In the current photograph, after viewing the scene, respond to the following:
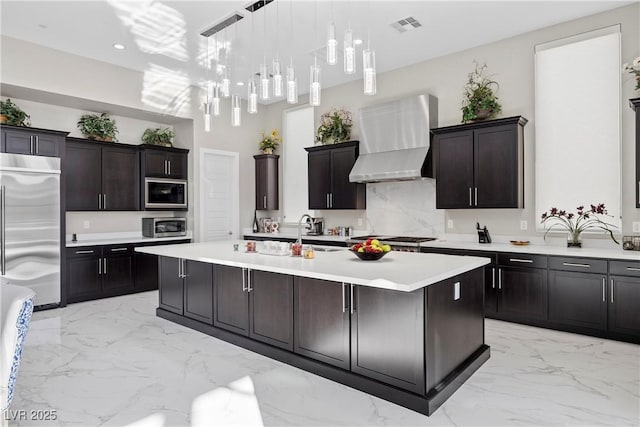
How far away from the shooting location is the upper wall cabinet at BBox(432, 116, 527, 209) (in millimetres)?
4574

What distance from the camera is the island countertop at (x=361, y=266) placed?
2.47m

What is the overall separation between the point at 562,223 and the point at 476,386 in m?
2.63

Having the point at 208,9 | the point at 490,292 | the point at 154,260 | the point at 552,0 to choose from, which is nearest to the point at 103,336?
the point at 154,260

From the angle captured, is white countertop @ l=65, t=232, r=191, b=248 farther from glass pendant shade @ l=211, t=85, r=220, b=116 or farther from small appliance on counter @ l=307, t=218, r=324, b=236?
glass pendant shade @ l=211, t=85, r=220, b=116

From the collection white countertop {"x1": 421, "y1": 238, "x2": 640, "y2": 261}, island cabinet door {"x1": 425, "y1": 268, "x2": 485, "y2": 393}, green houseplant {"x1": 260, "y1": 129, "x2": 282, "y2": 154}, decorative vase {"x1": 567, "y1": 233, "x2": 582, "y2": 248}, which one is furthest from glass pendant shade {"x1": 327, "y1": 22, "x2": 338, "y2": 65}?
Answer: green houseplant {"x1": 260, "y1": 129, "x2": 282, "y2": 154}

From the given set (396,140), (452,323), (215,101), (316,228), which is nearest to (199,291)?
(215,101)

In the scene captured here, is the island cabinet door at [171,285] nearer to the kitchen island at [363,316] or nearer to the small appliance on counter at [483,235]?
the kitchen island at [363,316]

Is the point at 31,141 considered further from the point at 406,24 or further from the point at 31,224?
the point at 406,24

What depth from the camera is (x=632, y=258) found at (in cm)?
360

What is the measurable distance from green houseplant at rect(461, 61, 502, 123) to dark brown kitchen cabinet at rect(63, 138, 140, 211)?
16.4ft

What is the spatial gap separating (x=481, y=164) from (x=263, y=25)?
3.05 meters

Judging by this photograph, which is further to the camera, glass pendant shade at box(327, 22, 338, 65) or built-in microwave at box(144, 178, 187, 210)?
built-in microwave at box(144, 178, 187, 210)

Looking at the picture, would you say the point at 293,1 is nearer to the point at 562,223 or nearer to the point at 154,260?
the point at 562,223

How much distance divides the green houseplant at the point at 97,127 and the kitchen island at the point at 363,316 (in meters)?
3.14
